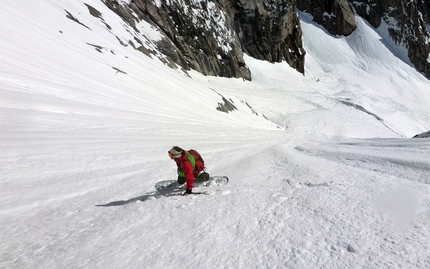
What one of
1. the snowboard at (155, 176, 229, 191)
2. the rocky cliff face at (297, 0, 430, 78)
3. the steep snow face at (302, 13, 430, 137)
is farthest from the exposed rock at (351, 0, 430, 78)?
the snowboard at (155, 176, 229, 191)

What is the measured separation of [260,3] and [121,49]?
1457 inches

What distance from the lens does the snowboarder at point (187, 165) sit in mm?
4613

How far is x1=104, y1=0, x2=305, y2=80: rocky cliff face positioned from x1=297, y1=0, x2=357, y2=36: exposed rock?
1789 centimetres

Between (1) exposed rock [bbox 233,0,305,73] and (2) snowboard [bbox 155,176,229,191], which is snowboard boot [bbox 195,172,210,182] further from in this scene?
(1) exposed rock [bbox 233,0,305,73]

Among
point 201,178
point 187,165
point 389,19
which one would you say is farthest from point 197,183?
point 389,19

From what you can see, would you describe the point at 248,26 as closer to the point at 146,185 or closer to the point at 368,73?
the point at 368,73

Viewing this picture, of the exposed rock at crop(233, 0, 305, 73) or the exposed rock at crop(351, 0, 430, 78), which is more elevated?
the exposed rock at crop(351, 0, 430, 78)

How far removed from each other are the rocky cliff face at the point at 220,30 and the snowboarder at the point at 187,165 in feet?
65.6

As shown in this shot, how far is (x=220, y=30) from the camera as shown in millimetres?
41438

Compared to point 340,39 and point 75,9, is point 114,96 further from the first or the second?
point 340,39

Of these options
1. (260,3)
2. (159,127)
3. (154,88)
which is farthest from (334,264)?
(260,3)

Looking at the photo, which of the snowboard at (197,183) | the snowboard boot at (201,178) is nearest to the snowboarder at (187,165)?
the snowboard boot at (201,178)

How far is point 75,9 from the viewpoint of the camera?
2088 centimetres

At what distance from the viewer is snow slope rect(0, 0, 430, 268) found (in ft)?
8.99
